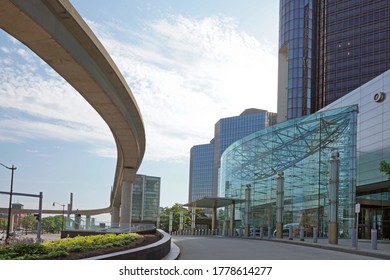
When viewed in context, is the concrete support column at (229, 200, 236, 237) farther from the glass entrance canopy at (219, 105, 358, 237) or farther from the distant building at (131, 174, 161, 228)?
the distant building at (131, 174, 161, 228)

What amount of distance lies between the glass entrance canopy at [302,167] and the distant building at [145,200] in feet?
276

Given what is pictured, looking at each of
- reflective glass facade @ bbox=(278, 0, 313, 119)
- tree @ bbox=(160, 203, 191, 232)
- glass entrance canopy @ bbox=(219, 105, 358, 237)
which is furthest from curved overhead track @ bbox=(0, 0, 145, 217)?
tree @ bbox=(160, 203, 191, 232)

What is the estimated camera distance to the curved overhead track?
563 inches

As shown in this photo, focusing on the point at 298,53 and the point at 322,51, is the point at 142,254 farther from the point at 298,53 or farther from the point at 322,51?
the point at 322,51

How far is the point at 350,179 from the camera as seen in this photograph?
3938 cm

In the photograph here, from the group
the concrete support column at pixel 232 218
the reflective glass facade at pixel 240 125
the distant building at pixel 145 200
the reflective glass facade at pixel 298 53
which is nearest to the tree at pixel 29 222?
the distant building at pixel 145 200

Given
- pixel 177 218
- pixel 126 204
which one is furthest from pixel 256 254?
pixel 177 218

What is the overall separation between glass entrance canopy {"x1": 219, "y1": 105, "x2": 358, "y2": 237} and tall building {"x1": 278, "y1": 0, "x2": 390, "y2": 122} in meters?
50.0

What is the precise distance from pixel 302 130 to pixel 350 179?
29.1 feet

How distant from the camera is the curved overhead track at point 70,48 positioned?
14297mm

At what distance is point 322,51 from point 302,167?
214 feet

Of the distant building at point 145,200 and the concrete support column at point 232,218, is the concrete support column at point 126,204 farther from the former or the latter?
the distant building at point 145,200

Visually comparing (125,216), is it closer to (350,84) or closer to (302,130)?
(302,130)
